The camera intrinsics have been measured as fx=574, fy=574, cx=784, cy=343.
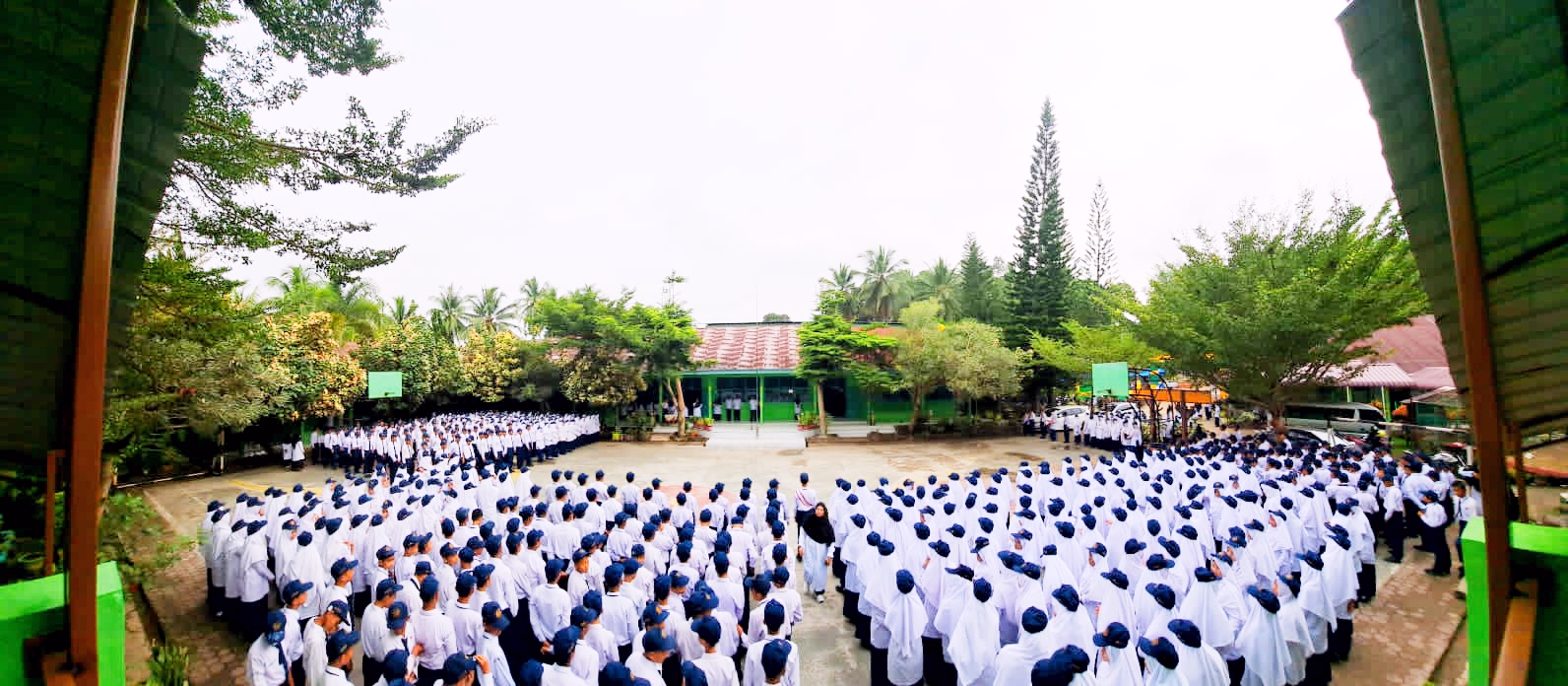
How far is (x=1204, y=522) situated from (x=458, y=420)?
18.8 metres

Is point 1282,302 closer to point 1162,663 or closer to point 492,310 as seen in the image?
point 1162,663

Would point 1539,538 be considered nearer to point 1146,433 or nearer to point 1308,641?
point 1308,641

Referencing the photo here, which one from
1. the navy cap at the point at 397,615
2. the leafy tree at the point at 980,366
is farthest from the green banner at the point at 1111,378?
the navy cap at the point at 397,615

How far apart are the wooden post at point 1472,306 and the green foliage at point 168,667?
24.2 ft

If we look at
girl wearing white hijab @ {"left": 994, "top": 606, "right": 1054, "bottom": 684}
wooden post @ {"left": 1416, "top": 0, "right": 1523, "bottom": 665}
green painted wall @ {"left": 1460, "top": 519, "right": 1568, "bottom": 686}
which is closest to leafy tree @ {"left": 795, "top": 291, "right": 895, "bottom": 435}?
girl wearing white hijab @ {"left": 994, "top": 606, "right": 1054, "bottom": 684}

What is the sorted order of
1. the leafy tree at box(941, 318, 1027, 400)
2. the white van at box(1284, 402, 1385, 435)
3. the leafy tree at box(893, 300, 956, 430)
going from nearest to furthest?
the white van at box(1284, 402, 1385, 435) → the leafy tree at box(941, 318, 1027, 400) → the leafy tree at box(893, 300, 956, 430)

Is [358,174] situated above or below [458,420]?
above

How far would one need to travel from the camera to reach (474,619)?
438 centimetres

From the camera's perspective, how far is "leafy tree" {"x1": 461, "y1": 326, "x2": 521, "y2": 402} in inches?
760

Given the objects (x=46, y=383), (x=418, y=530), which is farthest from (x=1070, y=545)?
(x=418, y=530)

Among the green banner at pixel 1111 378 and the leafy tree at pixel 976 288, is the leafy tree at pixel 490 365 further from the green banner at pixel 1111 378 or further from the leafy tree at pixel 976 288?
the leafy tree at pixel 976 288

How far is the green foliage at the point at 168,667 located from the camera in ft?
14.8

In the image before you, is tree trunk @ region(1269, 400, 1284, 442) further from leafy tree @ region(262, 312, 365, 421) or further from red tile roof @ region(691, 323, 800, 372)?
leafy tree @ region(262, 312, 365, 421)

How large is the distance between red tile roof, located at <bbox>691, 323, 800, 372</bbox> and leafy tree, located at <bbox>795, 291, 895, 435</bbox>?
7.25 feet
